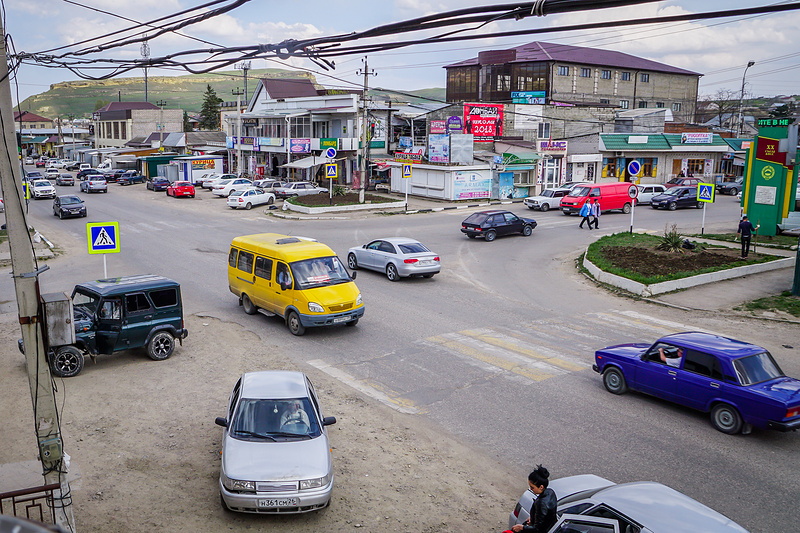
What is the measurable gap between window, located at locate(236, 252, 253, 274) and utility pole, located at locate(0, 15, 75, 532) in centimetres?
1026

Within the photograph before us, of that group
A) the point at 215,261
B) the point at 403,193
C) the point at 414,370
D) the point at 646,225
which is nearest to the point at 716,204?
the point at 646,225

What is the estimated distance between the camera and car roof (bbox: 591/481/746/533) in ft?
19.3

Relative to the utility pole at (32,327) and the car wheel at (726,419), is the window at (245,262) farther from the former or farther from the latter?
the car wheel at (726,419)

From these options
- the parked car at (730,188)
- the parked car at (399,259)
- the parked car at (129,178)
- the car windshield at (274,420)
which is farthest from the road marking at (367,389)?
the parked car at (129,178)

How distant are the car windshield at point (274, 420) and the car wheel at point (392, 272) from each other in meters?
12.7

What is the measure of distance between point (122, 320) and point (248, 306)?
15.1ft

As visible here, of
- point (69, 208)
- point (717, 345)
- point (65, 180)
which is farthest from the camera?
point (65, 180)

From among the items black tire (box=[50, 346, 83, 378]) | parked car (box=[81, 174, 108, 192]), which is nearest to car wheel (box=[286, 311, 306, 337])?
black tire (box=[50, 346, 83, 378])

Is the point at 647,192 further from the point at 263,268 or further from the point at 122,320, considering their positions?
the point at 122,320

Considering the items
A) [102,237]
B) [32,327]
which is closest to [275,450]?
[32,327]

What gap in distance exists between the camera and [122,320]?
44.3 feet

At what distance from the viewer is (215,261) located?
24734 mm

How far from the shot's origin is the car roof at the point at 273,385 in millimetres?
9258

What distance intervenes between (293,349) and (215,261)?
11.0m
